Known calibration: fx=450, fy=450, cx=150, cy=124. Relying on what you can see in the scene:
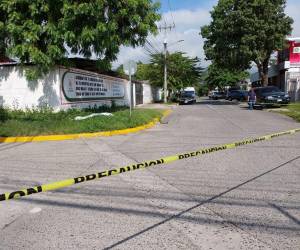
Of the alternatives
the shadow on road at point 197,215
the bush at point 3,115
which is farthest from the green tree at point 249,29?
the shadow on road at point 197,215

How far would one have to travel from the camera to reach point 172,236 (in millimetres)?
4715

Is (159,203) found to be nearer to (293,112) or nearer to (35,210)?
(35,210)

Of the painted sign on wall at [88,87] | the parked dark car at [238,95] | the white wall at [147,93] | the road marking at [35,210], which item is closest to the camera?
the road marking at [35,210]

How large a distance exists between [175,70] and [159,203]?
50.7 metres

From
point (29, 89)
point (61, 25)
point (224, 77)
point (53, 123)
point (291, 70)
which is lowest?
point (53, 123)

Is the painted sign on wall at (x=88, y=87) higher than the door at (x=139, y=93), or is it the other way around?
the painted sign on wall at (x=88, y=87)

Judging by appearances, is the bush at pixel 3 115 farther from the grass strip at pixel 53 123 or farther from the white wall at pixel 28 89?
the white wall at pixel 28 89

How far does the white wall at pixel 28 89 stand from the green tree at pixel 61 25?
701 millimetres

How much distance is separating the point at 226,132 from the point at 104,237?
1100 cm

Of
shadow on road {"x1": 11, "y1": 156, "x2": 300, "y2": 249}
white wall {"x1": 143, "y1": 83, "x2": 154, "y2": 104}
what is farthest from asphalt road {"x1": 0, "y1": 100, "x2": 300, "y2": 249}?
white wall {"x1": 143, "y1": 83, "x2": 154, "y2": 104}

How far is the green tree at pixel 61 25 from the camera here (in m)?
15.9

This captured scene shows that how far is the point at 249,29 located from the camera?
3856cm

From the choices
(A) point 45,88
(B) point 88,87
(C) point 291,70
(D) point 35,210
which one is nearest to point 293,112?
(B) point 88,87

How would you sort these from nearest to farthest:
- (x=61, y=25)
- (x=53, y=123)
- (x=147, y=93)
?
(x=53, y=123), (x=61, y=25), (x=147, y=93)
